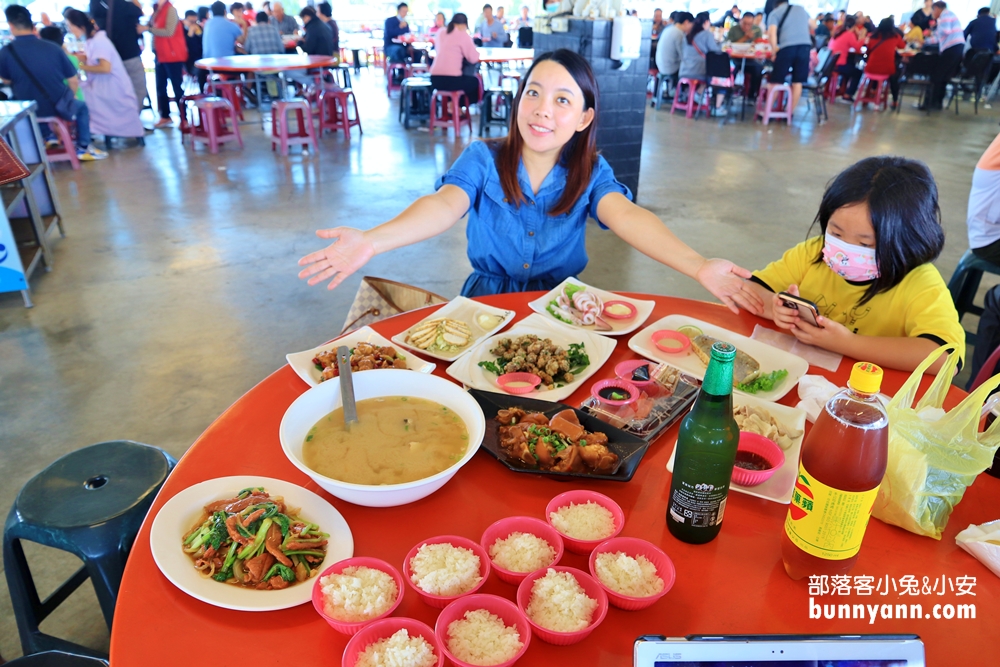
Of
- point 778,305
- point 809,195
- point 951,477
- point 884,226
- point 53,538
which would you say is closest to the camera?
point 951,477

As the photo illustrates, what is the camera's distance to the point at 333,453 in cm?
125

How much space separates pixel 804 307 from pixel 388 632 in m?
1.40

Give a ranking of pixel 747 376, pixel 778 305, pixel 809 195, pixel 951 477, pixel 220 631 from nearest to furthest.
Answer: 1. pixel 220 631
2. pixel 951 477
3. pixel 747 376
4. pixel 778 305
5. pixel 809 195

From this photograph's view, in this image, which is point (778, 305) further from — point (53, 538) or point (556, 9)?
point (556, 9)

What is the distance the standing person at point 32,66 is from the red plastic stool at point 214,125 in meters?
1.26

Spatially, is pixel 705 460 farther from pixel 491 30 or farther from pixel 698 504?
pixel 491 30

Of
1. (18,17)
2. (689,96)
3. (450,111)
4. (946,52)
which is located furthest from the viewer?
(946,52)

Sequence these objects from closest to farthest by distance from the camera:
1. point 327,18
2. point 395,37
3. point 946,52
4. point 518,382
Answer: point 518,382 < point 327,18 < point 946,52 < point 395,37

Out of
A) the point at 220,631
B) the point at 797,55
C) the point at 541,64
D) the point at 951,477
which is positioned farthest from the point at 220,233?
the point at 797,55

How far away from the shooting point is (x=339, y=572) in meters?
0.99

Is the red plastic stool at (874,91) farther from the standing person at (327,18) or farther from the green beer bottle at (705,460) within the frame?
the green beer bottle at (705,460)

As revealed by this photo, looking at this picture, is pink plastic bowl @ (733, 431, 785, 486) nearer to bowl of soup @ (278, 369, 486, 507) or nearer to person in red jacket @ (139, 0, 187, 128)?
bowl of soup @ (278, 369, 486, 507)

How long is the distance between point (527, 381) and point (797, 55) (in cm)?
964

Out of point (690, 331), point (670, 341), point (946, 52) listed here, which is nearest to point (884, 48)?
point (946, 52)
